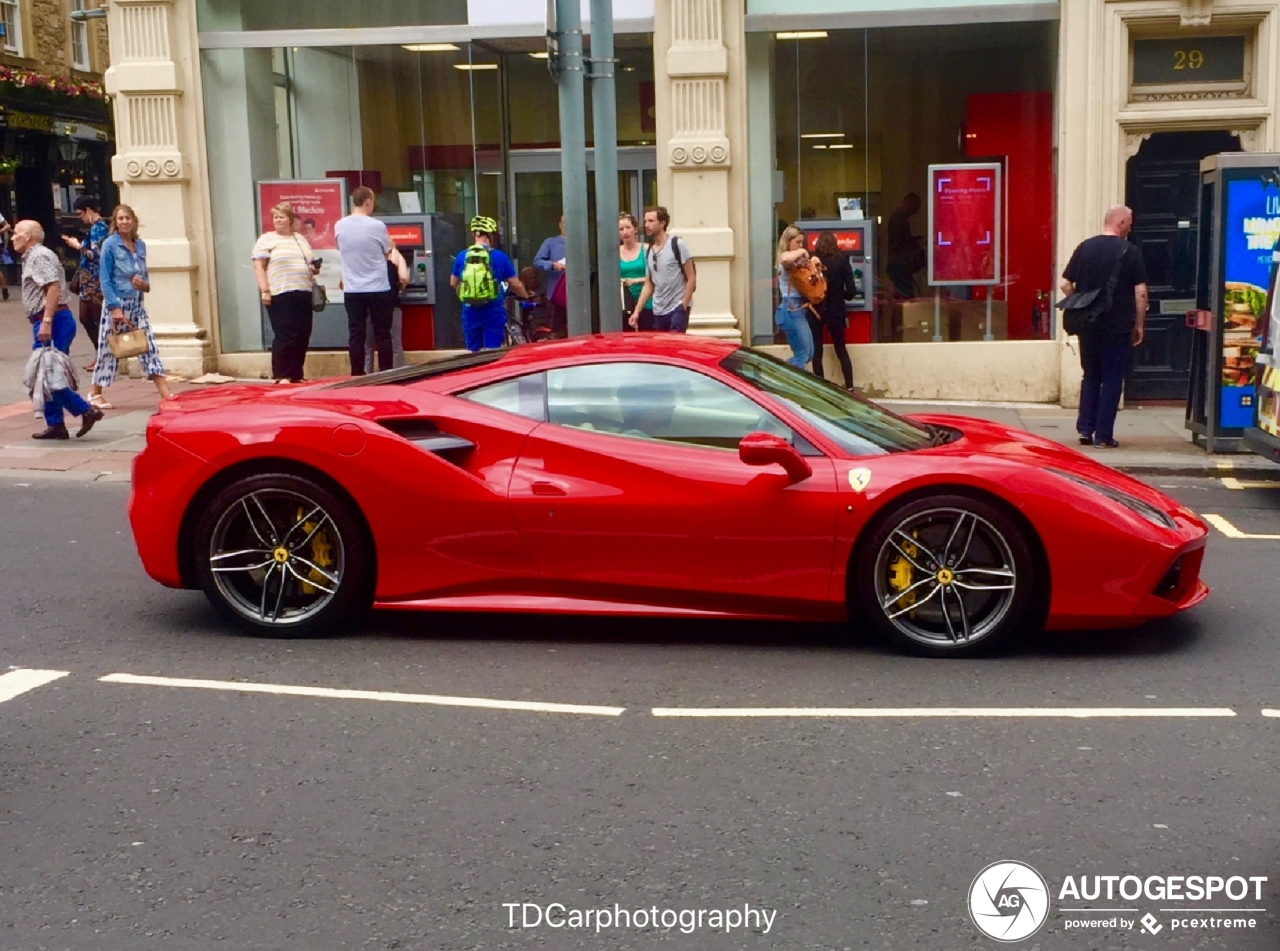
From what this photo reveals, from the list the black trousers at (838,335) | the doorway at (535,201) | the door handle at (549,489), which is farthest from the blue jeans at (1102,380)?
the door handle at (549,489)

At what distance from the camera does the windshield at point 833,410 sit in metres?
6.53

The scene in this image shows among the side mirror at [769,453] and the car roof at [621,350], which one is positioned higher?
the car roof at [621,350]

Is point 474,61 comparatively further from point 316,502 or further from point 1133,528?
point 1133,528

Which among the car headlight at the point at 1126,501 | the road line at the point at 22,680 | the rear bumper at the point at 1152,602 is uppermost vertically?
the car headlight at the point at 1126,501

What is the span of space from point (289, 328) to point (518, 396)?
7.82 meters

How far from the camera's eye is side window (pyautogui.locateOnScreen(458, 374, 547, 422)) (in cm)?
665

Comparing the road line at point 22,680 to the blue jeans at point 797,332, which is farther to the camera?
the blue jeans at point 797,332

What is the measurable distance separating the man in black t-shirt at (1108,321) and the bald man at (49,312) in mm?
7663

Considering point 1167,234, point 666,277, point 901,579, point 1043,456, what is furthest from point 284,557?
point 1167,234

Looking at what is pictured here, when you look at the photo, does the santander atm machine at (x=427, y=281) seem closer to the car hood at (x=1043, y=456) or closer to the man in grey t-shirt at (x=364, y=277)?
the man in grey t-shirt at (x=364, y=277)

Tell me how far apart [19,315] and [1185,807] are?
26.1 meters

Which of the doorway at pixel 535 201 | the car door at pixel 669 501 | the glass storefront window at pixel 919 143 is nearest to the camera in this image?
the car door at pixel 669 501

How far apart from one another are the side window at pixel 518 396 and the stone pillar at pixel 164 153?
1001 cm

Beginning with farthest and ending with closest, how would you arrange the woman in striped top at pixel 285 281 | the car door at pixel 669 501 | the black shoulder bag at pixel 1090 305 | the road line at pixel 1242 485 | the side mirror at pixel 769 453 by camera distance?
the woman in striped top at pixel 285 281 < the black shoulder bag at pixel 1090 305 < the road line at pixel 1242 485 < the car door at pixel 669 501 < the side mirror at pixel 769 453
